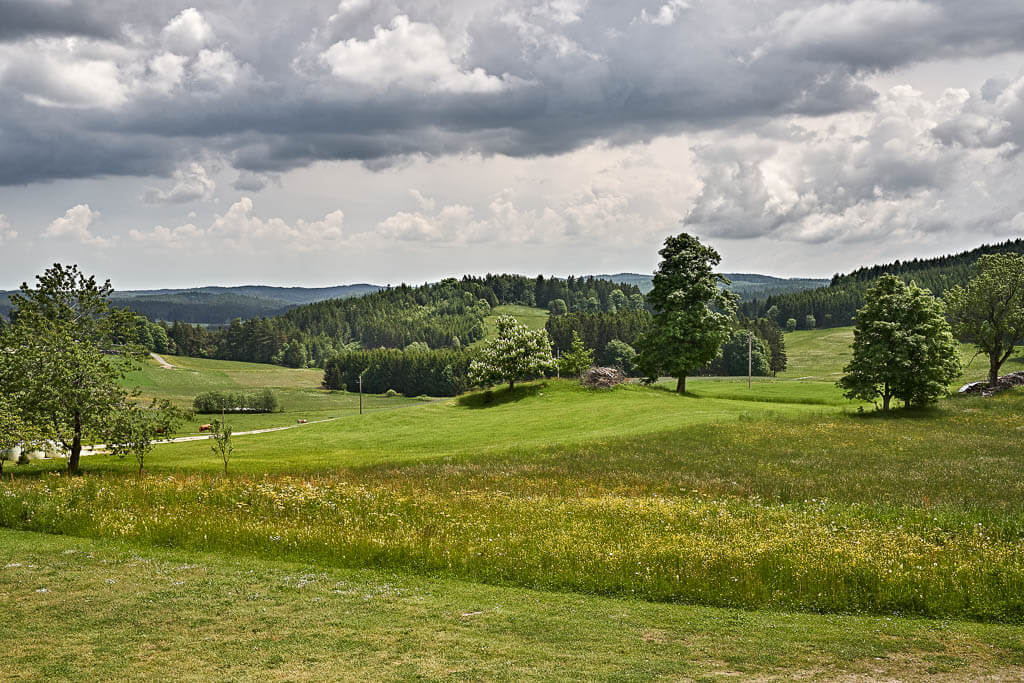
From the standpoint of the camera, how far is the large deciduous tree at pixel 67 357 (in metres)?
30.7

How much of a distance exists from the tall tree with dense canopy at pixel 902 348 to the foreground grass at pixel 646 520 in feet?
57.3

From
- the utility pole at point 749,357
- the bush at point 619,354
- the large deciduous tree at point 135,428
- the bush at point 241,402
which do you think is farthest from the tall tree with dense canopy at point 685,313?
the bush at point 619,354

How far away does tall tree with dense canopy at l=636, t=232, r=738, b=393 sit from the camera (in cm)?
7612

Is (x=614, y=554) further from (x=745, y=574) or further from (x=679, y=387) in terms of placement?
(x=679, y=387)

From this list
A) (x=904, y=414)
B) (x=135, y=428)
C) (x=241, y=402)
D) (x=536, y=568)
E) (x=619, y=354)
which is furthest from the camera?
(x=619, y=354)

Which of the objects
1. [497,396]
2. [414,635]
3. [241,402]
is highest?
[414,635]

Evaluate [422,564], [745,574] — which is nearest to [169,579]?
[422,564]

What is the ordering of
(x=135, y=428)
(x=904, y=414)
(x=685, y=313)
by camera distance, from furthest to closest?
(x=685, y=313) → (x=904, y=414) → (x=135, y=428)

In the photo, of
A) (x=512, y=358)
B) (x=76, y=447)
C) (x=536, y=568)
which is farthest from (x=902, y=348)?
(x=76, y=447)

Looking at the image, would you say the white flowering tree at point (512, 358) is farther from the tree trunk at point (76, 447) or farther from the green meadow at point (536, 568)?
the tree trunk at point (76, 447)

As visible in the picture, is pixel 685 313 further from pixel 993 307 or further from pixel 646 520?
pixel 646 520

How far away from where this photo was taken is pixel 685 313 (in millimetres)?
76188

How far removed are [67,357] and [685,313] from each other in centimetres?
5799

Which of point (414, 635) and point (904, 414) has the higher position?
point (414, 635)
